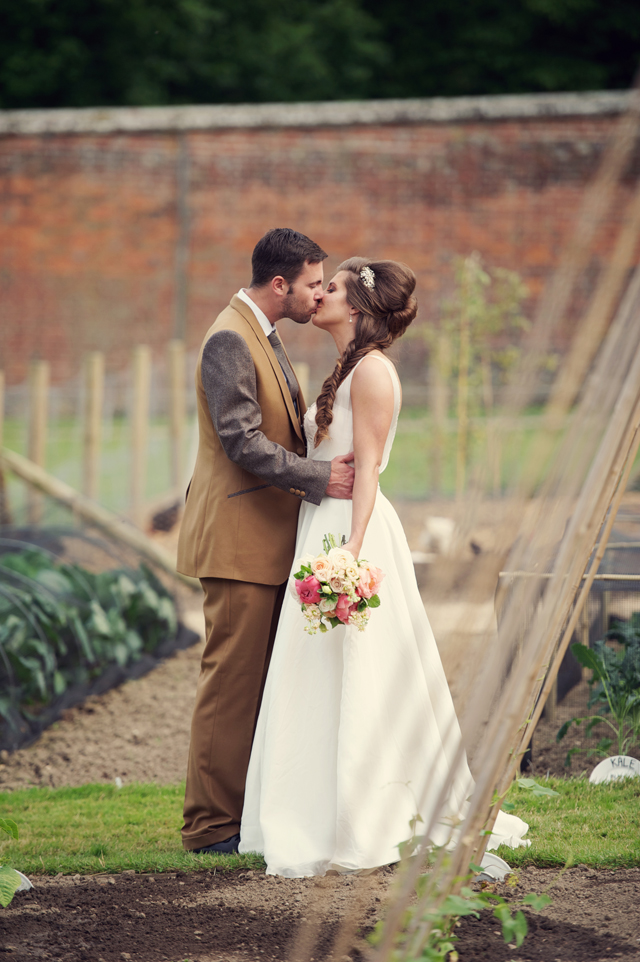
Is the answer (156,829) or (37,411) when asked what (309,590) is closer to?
(156,829)

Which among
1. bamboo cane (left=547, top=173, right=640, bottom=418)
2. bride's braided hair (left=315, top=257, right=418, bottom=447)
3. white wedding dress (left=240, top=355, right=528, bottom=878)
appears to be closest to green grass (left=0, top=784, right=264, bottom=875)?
white wedding dress (left=240, top=355, right=528, bottom=878)

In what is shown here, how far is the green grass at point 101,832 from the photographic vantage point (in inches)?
124

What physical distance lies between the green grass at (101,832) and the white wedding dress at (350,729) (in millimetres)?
243

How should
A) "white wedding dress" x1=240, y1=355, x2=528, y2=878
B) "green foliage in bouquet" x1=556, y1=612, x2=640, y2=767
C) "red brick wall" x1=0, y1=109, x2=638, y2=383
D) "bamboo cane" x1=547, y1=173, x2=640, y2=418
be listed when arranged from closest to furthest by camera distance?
"bamboo cane" x1=547, y1=173, x2=640, y2=418
"white wedding dress" x1=240, y1=355, x2=528, y2=878
"green foliage in bouquet" x1=556, y1=612, x2=640, y2=767
"red brick wall" x1=0, y1=109, x2=638, y2=383

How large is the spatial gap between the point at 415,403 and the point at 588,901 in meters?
10.4

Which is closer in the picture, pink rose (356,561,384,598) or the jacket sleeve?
pink rose (356,561,384,598)

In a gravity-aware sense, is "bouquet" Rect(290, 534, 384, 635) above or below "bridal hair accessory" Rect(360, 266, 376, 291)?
below

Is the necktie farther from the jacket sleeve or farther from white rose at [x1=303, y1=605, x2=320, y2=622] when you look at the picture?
white rose at [x1=303, y1=605, x2=320, y2=622]

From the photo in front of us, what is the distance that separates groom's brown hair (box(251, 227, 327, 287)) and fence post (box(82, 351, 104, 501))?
449 cm

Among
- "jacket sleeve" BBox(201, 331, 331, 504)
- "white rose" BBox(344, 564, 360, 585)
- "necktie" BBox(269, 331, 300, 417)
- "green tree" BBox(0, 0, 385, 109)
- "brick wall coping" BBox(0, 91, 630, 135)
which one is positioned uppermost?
"green tree" BBox(0, 0, 385, 109)

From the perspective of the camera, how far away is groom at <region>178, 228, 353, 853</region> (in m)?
3.24

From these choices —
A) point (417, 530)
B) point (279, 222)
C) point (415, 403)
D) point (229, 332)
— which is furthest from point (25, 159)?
point (229, 332)

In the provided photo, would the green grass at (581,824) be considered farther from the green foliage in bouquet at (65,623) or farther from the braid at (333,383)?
the green foliage in bouquet at (65,623)

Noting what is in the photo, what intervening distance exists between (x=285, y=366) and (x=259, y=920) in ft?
5.85
